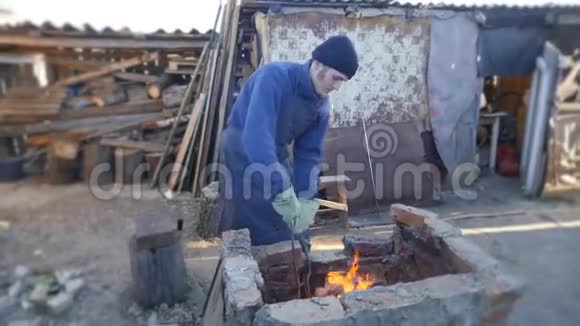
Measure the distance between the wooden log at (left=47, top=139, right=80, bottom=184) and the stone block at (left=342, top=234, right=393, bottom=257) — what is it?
589 cm

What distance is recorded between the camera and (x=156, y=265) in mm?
3418

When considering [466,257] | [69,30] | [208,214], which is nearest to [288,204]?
[466,257]

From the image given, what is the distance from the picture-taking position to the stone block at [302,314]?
169 centimetres

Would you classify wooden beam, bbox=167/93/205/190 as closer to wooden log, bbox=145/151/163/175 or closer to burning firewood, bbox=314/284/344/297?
wooden log, bbox=145/151/163/175

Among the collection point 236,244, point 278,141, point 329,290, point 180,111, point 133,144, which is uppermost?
point 180,111

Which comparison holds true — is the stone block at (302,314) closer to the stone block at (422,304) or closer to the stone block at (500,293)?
the stone block at (422,304)

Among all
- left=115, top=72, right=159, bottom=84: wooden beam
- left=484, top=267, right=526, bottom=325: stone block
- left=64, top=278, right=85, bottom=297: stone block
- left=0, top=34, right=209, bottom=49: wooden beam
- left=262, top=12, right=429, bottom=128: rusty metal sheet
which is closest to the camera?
left=484, top=267, right=526, bottom=325: stone block

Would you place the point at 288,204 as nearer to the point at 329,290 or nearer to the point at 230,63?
the point at 329,290

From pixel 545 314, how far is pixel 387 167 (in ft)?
9.14

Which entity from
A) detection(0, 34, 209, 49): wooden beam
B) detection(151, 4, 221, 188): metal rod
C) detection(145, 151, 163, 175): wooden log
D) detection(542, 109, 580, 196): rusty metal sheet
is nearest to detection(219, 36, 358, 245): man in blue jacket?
detection(151, 4, 221, 188): metal rod

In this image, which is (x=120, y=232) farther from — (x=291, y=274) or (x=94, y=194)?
(x=291, y=274)

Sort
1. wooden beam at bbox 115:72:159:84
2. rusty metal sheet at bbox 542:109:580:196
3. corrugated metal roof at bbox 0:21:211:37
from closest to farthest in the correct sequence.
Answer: rusty metal sheet at bbox 542:109:580:196 < corrugated metal roof at bbox 0:21:211:37 < wooden beam at bbox 115:72:159:84

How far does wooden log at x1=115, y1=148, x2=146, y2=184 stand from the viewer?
701cm

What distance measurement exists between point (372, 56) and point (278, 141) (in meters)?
3.48
